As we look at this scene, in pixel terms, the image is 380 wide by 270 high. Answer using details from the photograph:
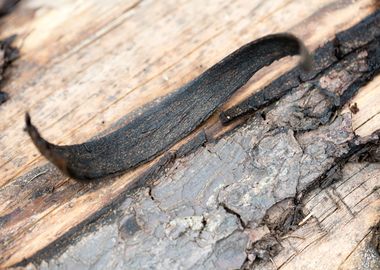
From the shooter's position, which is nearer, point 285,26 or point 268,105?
point 268,105

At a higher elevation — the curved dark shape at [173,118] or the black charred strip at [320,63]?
the curved dark shape at [173,118]

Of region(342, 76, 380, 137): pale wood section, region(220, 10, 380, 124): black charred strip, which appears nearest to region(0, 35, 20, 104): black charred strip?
region(220, 10, 380, 124): black charred strip

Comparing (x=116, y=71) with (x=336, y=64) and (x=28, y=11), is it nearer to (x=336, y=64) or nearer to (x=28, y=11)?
(x=28, y=11)

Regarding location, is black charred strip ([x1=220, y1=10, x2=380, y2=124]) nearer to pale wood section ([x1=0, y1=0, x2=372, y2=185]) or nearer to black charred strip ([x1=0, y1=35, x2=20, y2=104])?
pale wood section ([x1=0, y1=0, x2=372, y2=185])

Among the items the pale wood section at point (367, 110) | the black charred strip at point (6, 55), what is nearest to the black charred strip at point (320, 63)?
the pale wood section at point (367, 110)

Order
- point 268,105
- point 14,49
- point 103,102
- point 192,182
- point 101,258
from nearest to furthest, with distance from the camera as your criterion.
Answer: point 101,258
point 192,182
point 268,105
point 103,102
point 14,49

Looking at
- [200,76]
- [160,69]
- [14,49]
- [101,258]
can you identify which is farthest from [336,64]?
[14,49]

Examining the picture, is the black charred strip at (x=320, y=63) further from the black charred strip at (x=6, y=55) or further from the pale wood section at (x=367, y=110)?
the black charred strip at (x=6, y=55)
